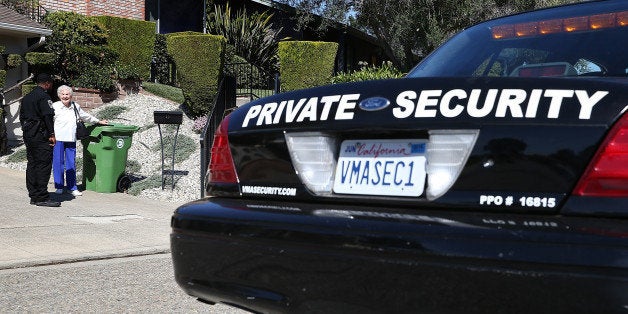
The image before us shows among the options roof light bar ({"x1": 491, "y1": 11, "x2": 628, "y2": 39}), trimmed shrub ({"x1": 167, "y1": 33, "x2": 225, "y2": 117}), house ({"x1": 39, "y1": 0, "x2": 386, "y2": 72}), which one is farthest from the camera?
house ({"x1": 39, "y1": 0, "x2": 386, "y2": 72})

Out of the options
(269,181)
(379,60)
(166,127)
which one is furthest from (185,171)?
(379,60)

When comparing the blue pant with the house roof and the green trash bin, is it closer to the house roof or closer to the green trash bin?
the green trash bin

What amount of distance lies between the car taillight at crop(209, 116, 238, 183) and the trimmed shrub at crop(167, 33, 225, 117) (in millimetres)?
12809

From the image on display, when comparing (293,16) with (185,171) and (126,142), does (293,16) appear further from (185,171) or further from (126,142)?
(126,142)

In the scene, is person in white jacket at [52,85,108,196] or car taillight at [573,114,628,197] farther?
person in white jacket at [52,85,108,196]

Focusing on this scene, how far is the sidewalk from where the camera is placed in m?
6.65

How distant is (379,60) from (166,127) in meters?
17.5

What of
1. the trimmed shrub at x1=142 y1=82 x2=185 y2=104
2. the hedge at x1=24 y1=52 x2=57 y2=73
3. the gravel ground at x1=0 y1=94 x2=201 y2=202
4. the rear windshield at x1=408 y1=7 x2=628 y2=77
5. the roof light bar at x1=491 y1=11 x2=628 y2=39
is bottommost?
the gravel ground at x1=0 y1=94 x2=201 y2=202

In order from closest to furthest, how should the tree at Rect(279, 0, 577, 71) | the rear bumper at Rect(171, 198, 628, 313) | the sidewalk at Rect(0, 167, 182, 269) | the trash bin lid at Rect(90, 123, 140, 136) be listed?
the rear bumper at Rect(171, 198, 628, 313), the sidewalk at Rect(0, 167, 182, 269), the trash bin lid at Rect(90, 123, 140, 136), the tree at Rect(279, 0, 577, 71)

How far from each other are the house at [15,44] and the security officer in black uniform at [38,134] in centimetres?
706

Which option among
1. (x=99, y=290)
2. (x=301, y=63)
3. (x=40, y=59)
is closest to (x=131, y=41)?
(x=40, y=59)

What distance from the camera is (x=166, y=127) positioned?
15422mm

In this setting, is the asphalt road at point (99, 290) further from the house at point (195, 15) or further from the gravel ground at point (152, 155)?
the house at point (195, 15)

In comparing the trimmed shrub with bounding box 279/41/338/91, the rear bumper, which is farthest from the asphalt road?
the trimmed shrub with bounding box 279/41/338/91
